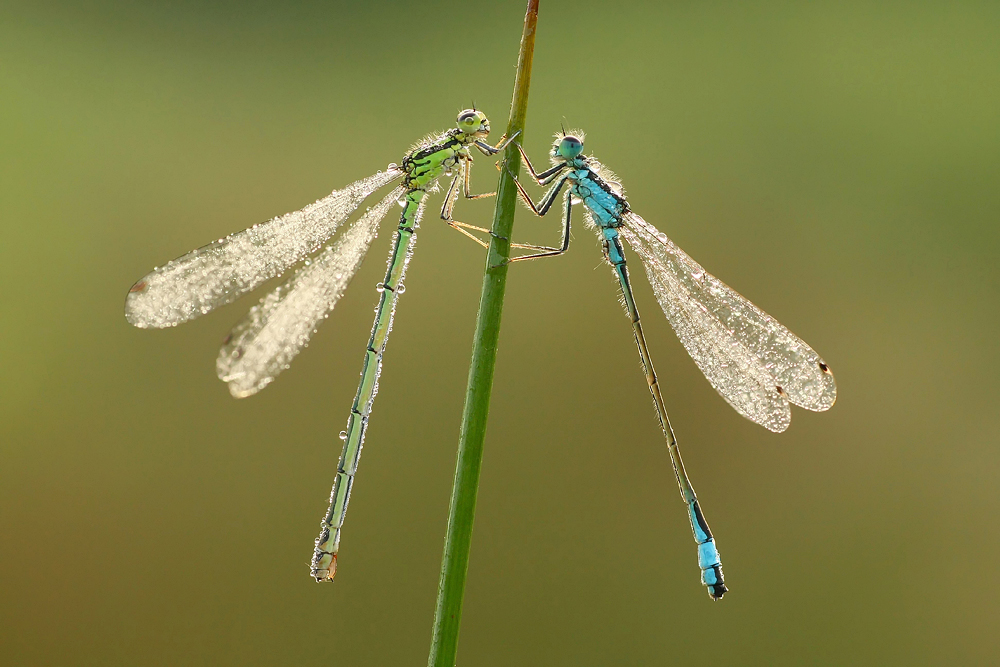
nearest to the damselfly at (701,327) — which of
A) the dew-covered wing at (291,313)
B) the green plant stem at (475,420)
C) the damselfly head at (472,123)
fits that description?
the damselfly head at (472,123)

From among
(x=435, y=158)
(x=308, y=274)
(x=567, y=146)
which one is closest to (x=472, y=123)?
(x=435, y=158)

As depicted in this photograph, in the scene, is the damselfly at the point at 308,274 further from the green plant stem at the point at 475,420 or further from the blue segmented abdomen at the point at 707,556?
the blue segmented abdomen at the point at 707,556

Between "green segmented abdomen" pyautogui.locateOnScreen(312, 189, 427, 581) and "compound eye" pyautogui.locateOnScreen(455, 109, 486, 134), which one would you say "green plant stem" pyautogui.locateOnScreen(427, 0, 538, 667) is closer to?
"green segmented abdomen" pyautogui.locateOnScreen(312, 189, 427, 581)

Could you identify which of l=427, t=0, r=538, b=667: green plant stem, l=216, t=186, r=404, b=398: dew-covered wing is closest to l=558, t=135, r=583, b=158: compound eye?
l=216, t=186, r=404, b=398: dew-covered wing

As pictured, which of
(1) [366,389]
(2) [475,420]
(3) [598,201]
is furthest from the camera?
(3) [598,201]

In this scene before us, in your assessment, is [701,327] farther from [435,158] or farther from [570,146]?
[435,158]

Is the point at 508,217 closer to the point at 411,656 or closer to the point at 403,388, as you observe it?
the point at 403,388
